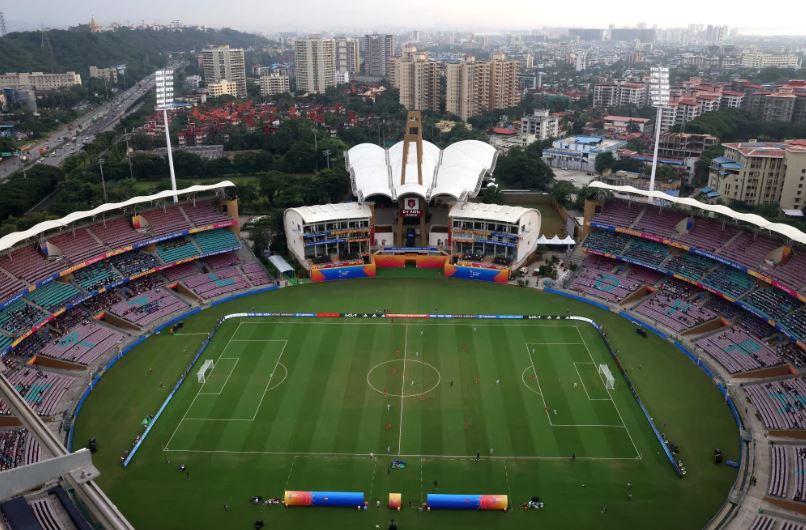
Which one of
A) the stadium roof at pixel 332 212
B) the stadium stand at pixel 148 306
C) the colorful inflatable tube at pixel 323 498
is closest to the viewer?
the colorful inflatable tube at pixel 323 498

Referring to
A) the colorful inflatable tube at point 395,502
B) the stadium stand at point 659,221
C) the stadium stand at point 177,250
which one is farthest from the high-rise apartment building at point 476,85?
the colorful inflatable tube at point 395,502

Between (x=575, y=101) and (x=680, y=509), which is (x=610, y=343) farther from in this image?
(x=575, y=101)

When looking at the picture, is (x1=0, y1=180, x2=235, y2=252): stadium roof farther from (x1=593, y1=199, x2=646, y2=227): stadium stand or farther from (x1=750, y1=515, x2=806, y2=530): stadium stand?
(x1=750, y1=515, x2=806, y2=530): stadium stand

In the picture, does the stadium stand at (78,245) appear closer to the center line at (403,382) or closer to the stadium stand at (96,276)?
the stadium stand at (96,276)

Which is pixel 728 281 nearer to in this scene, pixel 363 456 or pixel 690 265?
pixel 690 265

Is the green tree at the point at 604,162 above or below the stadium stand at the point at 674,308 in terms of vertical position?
above

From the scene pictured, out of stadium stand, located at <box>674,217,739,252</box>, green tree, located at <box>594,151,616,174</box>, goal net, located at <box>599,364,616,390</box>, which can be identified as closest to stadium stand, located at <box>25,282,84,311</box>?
goal net, located at <box>599,364,616,390</box>
